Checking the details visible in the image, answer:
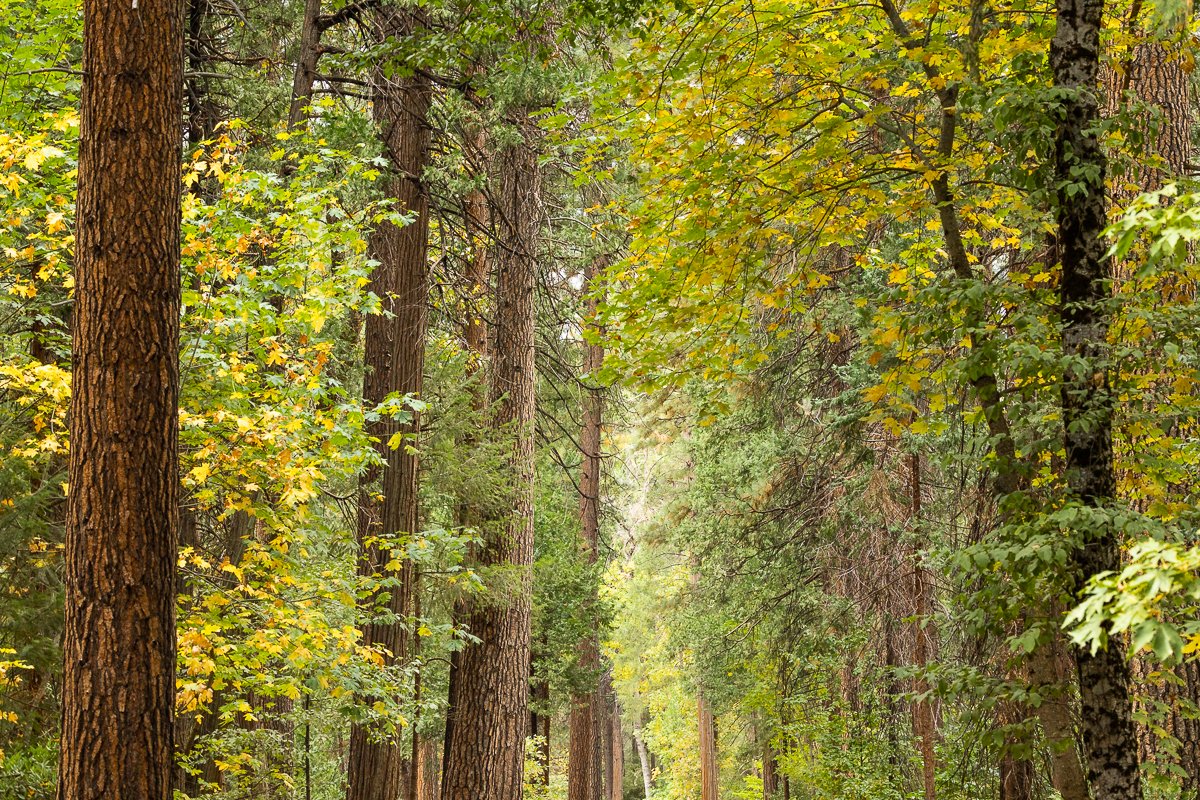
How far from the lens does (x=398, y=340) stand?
32.7 ft

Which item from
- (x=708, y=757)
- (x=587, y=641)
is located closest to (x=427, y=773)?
(x=587, y=641)

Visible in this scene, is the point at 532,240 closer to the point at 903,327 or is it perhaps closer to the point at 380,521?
the point at 380,521

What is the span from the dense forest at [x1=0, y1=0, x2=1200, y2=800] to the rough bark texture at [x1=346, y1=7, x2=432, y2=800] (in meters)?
0.05

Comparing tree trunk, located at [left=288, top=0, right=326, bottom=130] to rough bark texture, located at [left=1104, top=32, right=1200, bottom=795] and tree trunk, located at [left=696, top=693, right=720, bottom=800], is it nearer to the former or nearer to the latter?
rough bark texture, located at [left=1104, top=32, right=1200, bottom=795]

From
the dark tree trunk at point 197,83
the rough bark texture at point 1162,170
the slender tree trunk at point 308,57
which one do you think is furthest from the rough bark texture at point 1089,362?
the dark tree trunk at point 197,83

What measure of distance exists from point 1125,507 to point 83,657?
490 cm

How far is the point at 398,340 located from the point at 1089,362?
6962 mm

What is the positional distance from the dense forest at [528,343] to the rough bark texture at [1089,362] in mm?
21

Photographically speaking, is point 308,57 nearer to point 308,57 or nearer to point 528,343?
point 308,57

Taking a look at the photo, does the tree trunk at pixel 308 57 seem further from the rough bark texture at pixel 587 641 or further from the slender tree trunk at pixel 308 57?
the rough bark texture at pixel 587 641

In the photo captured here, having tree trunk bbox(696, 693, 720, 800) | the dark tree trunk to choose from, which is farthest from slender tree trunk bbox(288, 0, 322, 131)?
tree trunk bbox(696, 693, 720, 800)

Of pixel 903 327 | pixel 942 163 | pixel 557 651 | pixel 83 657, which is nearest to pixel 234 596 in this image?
pixel 83 657

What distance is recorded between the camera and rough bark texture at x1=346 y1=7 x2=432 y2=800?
375 inches

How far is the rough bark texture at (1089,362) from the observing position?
183 inches
